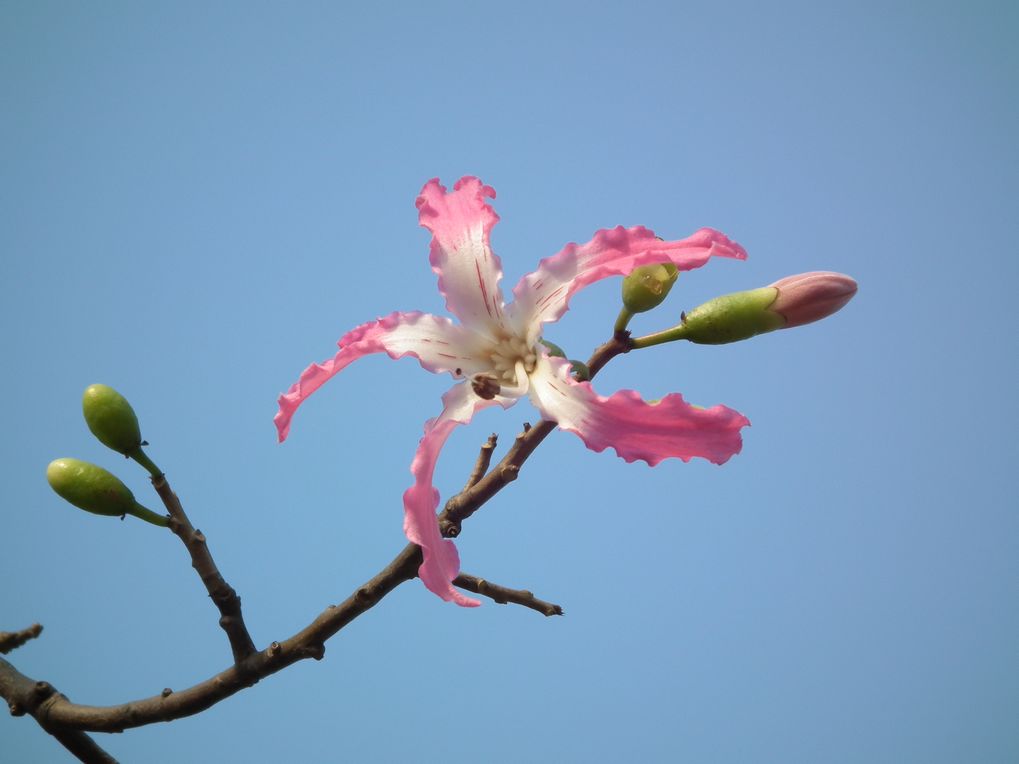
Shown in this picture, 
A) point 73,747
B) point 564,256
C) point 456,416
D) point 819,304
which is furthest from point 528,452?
point 73,747

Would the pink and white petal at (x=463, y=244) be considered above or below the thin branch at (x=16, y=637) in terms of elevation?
above

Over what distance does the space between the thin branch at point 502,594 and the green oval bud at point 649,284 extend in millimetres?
442

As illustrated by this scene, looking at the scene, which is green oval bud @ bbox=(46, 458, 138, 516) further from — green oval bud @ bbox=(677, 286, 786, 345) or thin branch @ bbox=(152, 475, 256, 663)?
green oval bud @ bbox=(677, 286, 786, 345)

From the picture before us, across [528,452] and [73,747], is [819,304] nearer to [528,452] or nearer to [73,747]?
[528,452]

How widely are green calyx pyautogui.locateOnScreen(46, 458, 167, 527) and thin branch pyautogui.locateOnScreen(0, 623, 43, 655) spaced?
30cm

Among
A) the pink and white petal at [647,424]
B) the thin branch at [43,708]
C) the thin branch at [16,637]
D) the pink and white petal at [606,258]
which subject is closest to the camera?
the pink and white petal at [647,424]

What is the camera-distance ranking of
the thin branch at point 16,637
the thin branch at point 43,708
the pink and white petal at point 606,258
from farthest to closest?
the thin branch at point 16,637 → the thin branch at point 43,708 → the pink and white petal at point 606,258

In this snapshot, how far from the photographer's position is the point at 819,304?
1133mm

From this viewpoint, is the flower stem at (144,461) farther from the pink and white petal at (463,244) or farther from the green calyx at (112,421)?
the pink and white petal at (463,244)

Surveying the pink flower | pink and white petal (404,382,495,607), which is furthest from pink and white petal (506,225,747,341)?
pink and white petal (404,382,495,607)

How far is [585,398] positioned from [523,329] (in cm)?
24

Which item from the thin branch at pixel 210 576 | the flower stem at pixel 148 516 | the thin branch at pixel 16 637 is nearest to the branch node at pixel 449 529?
the thin branch at pixel 210 576

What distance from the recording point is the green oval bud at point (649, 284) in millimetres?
1086

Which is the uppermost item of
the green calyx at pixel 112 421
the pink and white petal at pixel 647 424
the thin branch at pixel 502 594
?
the green calyx at pixel 112 421
